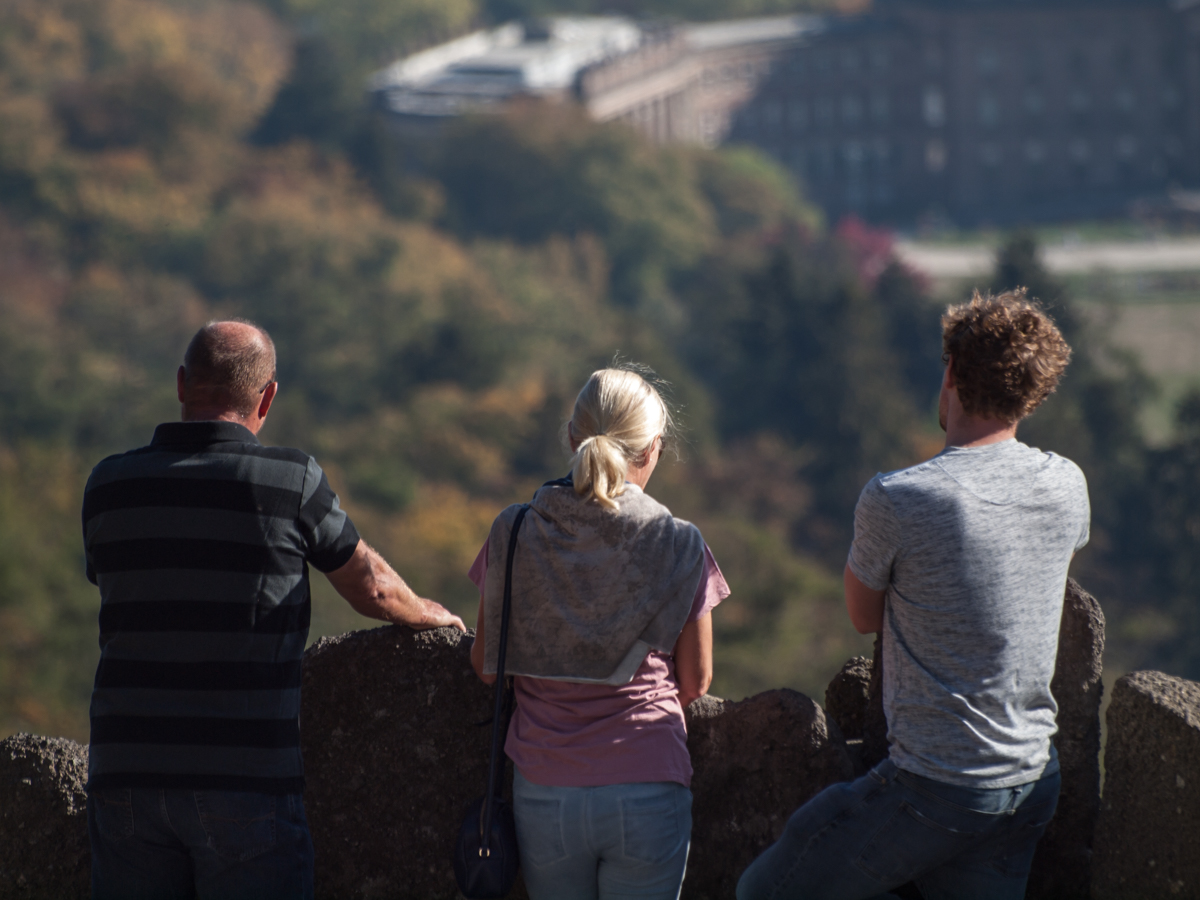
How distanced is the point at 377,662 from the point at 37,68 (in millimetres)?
63582

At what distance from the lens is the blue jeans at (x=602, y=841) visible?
2365mm

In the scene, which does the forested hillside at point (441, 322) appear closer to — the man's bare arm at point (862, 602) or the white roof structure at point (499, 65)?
the white roof structure at point (499, 65)

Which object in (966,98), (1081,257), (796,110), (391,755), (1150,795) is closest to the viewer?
(1150,795)

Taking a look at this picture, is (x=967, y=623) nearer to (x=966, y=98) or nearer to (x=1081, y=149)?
(x=966, y=98)

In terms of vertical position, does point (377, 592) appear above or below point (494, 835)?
above

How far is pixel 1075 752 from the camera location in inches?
116

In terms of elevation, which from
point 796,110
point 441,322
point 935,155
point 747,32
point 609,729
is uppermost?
point 747,32

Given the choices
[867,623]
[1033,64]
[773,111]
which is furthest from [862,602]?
[1033,64]

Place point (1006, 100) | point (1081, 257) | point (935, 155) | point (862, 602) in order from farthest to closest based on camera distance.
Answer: point (935, 155)
point (1006, 100)
point (1081, 257)
point (862, 602)

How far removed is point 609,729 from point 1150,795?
1.29 m

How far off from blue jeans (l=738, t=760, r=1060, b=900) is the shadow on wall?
44 centimetres

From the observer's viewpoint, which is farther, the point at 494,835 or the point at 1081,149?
the point at 1081,149

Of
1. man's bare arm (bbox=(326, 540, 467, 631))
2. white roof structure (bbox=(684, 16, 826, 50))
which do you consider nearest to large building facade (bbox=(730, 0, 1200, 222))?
white roof structure (bbox=(684, 16, 826, 50))

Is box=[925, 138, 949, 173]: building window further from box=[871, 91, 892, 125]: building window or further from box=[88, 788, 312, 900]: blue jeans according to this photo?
box=[88, 788, 312, 900]: blue jeans
